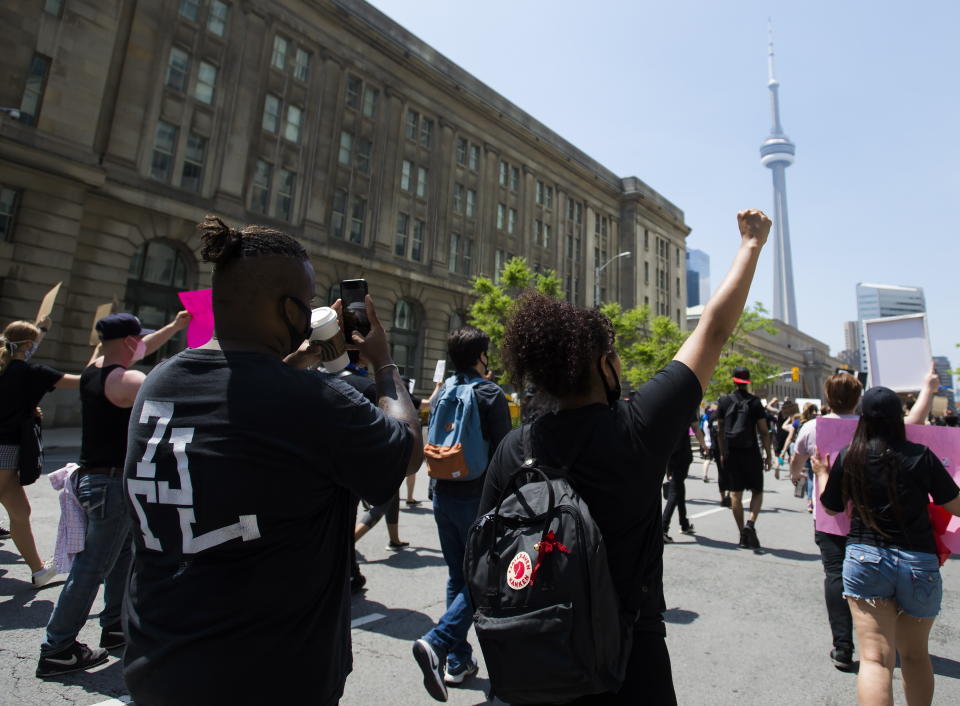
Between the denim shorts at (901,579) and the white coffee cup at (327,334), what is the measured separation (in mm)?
2889

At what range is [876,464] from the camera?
124 inches

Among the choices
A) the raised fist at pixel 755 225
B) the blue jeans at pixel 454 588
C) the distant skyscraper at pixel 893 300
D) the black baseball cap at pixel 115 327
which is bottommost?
the blue jeans at pixel 454 588

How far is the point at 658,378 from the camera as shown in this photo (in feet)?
6.08

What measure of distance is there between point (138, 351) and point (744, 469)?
22.3 ft

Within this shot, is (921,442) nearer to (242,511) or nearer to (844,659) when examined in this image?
(844,659)

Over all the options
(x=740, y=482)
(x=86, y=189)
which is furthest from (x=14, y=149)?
(x=740, y=482)

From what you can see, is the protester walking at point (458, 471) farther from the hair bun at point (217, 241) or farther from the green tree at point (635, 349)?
the green tree at point (635, 349)

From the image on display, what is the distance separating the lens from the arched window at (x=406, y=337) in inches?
1271

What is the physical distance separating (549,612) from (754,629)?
12.9 feet

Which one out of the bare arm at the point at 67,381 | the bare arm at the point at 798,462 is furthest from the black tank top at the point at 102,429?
the bare arm at the point at 798,462

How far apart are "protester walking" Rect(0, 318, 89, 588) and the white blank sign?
22.6 feet

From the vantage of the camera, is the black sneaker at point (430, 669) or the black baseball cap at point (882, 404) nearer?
the black sneaker at point (430, 669)

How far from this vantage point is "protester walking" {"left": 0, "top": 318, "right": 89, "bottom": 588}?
4742 millimetres

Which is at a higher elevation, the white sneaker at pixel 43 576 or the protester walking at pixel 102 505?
Answer: the protester walking at pixel 102 505
